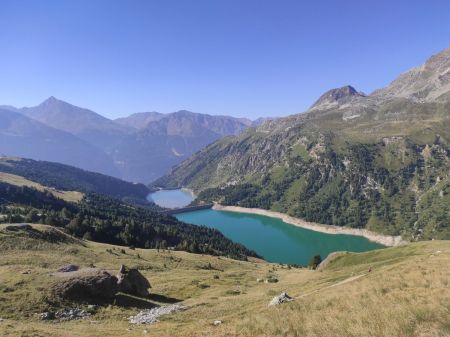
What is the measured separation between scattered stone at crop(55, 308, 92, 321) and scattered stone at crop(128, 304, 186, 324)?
4.33m

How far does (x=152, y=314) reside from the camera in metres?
37.6

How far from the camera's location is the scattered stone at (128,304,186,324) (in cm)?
3488

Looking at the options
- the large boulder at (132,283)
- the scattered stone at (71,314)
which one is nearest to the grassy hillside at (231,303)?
the scattered stone at (71,314)

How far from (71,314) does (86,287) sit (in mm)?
4726

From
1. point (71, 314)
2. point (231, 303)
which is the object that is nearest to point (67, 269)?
point (71, 314)

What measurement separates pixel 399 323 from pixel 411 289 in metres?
11.4

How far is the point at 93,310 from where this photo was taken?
123 ft

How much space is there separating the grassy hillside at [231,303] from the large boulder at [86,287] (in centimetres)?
144

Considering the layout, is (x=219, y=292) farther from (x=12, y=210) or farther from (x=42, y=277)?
(x=12, y=210)

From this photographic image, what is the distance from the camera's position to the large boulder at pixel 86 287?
1532 inches

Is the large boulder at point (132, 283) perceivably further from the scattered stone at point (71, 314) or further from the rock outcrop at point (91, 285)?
the scattered stone at point (71, 314)

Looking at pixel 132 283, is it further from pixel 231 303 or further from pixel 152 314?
pixel 231 303

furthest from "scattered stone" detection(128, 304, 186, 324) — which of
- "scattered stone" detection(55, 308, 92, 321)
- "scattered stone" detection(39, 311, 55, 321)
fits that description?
"scattered stone" detection(39, 311, 55, 321)

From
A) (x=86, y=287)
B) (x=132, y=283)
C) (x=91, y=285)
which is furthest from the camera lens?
(x=132, y=283)
